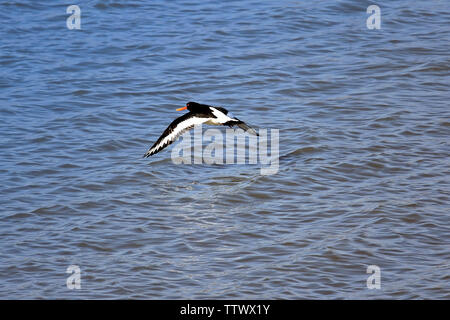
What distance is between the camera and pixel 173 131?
8156 mm

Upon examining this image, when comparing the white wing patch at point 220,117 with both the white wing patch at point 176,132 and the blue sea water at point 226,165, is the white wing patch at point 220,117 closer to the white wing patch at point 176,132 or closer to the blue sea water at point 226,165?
the white wing patch at point 176,132

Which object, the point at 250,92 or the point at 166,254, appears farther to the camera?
the point at 250,92

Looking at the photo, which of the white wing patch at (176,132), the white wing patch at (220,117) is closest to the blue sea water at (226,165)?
the white wing patch at (176,132)

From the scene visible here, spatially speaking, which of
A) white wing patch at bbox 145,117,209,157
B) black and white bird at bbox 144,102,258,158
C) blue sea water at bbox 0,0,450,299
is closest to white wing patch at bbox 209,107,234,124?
black and white bird at bbox 144,102,258,158

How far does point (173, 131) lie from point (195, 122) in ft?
0.89

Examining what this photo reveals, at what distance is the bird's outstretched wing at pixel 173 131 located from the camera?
26.5 feet

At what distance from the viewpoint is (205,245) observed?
641 centimetres

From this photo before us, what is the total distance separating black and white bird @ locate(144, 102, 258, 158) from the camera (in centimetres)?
808

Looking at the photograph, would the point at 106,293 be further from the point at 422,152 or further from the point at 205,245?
the point at 422,152

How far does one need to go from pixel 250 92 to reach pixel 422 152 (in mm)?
2813

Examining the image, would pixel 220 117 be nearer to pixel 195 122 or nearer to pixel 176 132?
pixel 195 122

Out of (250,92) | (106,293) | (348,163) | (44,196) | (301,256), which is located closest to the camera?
(106,293)

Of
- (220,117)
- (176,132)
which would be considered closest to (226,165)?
(220,117)

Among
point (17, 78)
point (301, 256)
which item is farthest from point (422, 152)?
point (17, 78)
